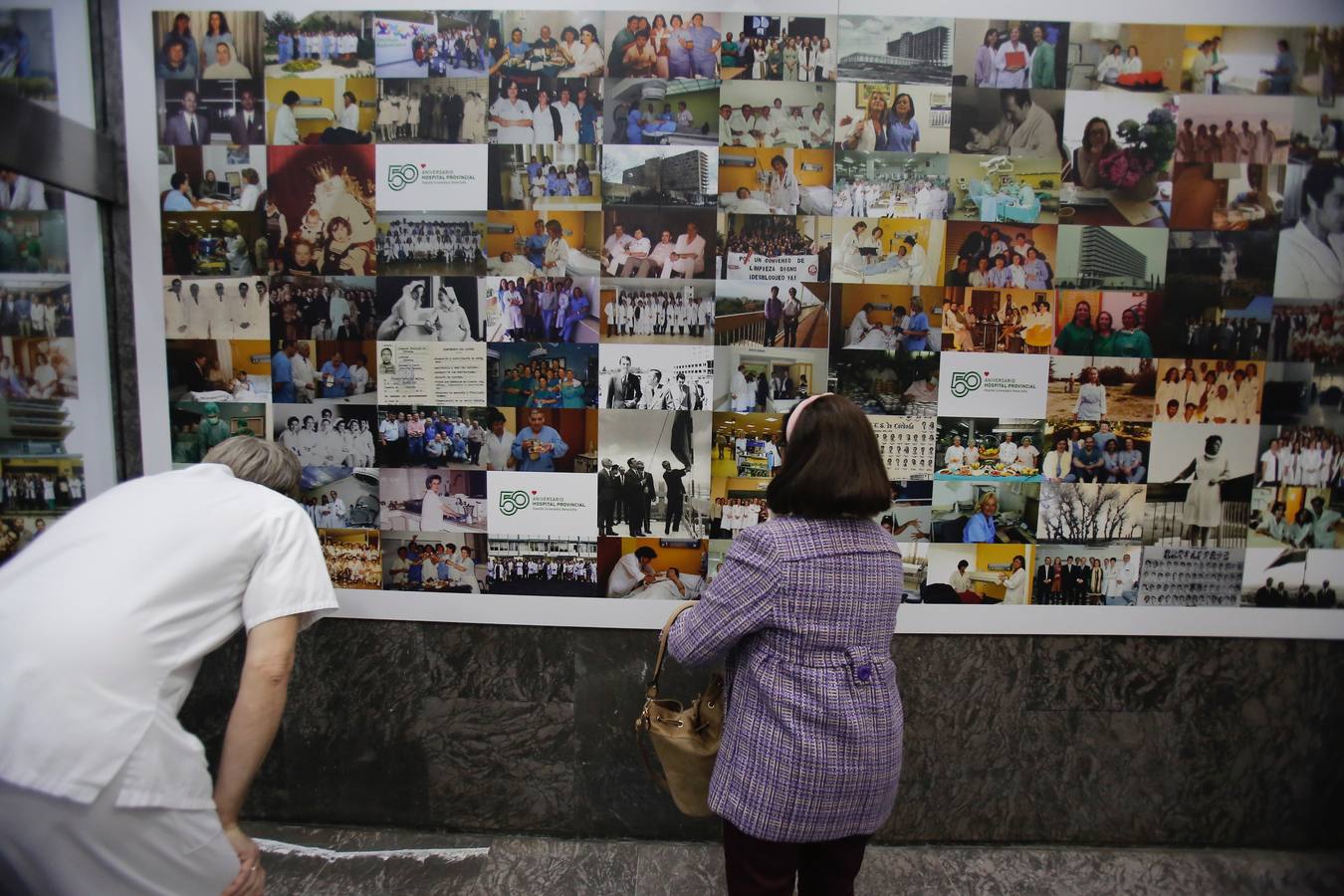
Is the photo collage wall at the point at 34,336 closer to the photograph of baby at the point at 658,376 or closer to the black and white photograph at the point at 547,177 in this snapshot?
the black and white photograph at the point at 547,177

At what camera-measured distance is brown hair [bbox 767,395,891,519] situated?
5.48 ft

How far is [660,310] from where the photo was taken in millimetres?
2682

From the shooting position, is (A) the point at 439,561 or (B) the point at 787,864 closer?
(B) the point at 787,864

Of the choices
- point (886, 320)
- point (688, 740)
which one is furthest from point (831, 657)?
point (886, 320)

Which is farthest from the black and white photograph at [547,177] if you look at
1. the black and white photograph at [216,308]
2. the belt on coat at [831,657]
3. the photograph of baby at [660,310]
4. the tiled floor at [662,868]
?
the tiled floor at [662,868]

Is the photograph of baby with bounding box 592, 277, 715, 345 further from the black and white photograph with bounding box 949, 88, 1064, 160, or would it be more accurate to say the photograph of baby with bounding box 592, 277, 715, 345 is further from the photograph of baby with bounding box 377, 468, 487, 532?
the black and white photograph with bounding box 949, 88, 1064, 160

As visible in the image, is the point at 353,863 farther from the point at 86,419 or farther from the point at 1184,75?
the point at 1184,75

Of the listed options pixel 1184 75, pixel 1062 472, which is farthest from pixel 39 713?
pixel 1184 75

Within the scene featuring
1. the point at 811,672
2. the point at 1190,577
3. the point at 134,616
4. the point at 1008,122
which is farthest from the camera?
the point at 1190,577

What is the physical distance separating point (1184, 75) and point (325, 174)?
11.4ft

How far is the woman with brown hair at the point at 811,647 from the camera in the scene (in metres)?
1.64

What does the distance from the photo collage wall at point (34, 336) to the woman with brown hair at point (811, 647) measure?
2704 millimetres

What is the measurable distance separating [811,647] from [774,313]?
4.80 ft

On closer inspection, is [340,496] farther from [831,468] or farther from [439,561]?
[831,468]
